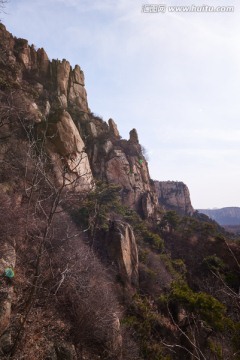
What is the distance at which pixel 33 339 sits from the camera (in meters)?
7.93

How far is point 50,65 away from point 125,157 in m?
16.7

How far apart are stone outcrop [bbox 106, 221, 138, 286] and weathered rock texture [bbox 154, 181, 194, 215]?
5437cm

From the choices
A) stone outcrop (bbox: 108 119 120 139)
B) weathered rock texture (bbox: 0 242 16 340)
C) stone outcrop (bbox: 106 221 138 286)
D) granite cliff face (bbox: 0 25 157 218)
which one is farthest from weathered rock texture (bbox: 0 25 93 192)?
weathered rock texture (bbox: 0 242 16 340)

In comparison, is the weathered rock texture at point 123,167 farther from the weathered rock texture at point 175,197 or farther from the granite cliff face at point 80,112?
the weathered rock texture at point 175,197

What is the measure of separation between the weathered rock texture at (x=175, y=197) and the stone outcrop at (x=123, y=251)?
5437 cm

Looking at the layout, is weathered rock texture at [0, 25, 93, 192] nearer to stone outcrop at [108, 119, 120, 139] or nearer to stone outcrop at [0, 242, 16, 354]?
stone outcrop at [108, 119, 120, 139]

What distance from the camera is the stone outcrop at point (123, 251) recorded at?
711 inches

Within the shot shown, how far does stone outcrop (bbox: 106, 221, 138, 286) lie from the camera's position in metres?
18.0

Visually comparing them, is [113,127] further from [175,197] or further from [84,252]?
[175,197]

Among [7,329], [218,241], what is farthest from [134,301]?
[218,241]

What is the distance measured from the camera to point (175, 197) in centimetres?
7662

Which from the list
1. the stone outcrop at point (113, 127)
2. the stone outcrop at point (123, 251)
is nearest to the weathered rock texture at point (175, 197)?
the stone outcrop at point (113, 127)

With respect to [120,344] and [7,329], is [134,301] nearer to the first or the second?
[120,344]

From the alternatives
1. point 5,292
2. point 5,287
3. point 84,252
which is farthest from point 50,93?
point 5,292
